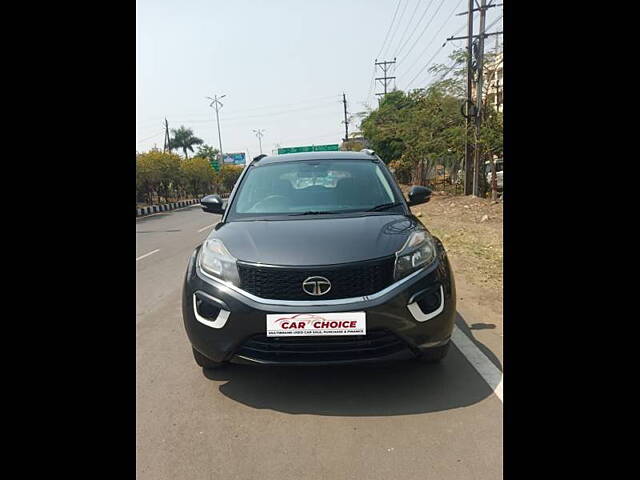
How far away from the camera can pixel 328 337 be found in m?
2.41

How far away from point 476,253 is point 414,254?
509 centimetres

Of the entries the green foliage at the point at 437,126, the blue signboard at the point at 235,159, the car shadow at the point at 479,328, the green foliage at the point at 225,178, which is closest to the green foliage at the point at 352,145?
the green foliage at the point at 437,126

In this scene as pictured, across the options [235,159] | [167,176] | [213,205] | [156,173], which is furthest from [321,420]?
[235,159]

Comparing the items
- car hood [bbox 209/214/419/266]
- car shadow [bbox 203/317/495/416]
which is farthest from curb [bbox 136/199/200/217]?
car shadow [bbox 203/317/495/416]

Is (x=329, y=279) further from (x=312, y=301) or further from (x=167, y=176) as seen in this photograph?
(x=167, y=176)

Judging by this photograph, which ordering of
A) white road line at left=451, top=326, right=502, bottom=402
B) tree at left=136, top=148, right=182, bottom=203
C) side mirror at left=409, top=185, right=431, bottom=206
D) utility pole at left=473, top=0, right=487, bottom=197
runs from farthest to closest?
1. tree at left=136, top=148, right=182, bottom=203
2. utility pole at left=473, top=0, right=487, bottom=197
3. side mirror at left=409, top=185, right=431, bottom=206
4. white road line at left=451, top=326, right=502, bottom=402

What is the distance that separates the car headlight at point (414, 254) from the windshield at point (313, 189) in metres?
0.69

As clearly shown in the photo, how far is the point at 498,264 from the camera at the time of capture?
252 inches

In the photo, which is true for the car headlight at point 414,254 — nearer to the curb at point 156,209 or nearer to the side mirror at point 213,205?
the side mirror at point 213,205

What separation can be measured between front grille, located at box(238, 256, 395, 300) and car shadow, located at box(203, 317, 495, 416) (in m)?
0.43

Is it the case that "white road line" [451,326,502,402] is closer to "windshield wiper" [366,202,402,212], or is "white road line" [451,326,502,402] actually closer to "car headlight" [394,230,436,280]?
"car headlight" [394,230,436,280]

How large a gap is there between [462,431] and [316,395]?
2.80 ft

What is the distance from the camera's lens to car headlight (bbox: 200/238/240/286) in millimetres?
2600

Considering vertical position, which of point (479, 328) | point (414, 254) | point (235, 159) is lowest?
point (479, 328)
